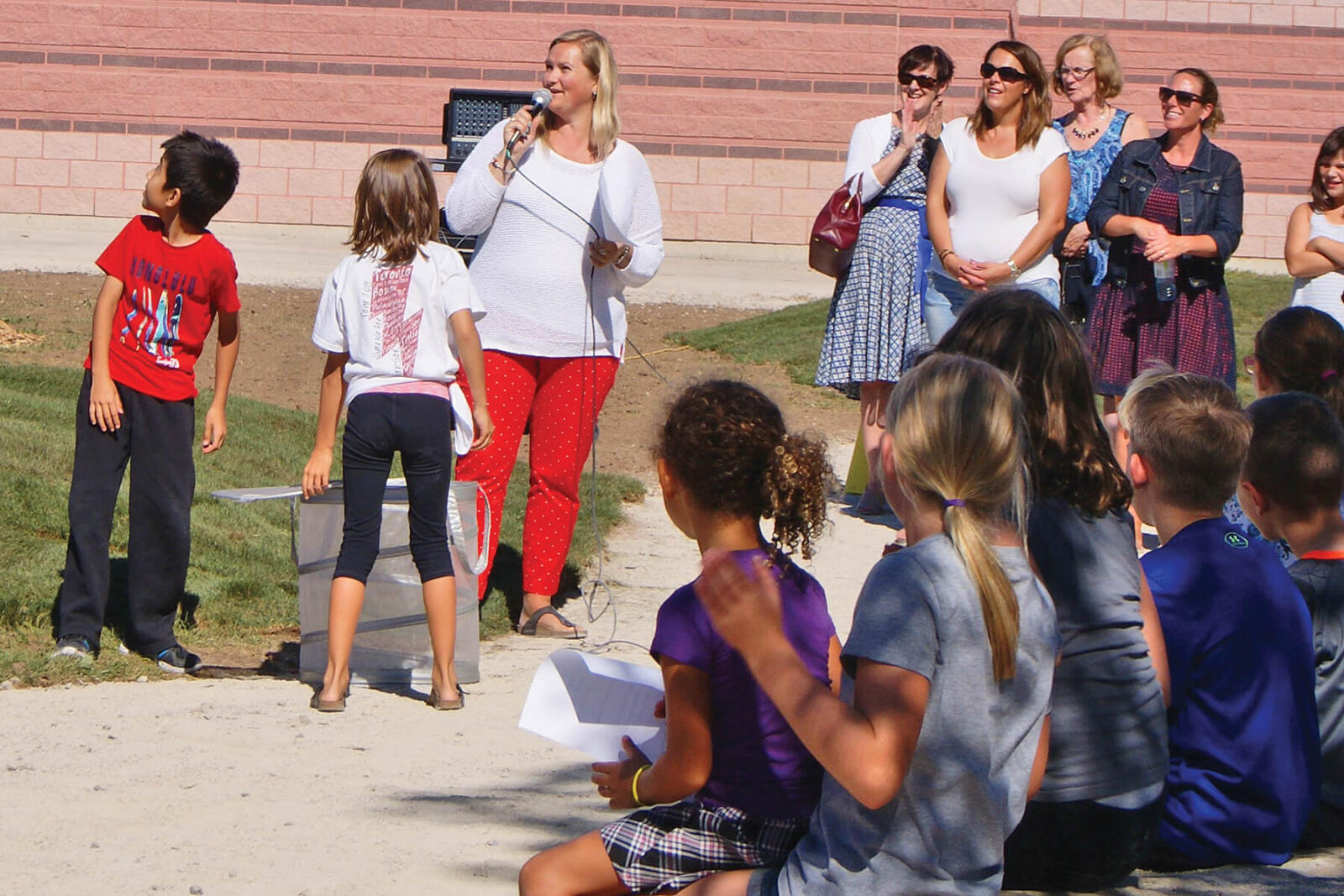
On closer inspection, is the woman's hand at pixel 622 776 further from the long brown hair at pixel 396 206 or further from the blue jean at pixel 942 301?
the blue jean at pixel 942 301

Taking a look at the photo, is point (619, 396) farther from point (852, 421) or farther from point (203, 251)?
point (203, 251)

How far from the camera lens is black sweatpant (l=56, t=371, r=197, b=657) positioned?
4766mm

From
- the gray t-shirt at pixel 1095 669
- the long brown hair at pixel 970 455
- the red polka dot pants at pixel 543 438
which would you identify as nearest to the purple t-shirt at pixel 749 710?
the long brown hair at pixel 970 455

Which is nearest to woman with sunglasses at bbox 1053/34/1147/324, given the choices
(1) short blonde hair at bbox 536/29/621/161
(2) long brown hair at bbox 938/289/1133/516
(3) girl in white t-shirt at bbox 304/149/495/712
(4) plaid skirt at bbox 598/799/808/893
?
(1) short blonde hair at bbox 536/29/621/161

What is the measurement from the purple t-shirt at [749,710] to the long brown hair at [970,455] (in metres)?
A: 0.33

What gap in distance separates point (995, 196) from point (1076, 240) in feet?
2.44

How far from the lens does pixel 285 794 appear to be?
3797 millimetres

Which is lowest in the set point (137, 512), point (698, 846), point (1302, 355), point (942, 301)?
point (698, 846)

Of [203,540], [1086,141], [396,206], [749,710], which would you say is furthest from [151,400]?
[1086,141]

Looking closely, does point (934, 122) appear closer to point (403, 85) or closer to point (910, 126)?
point (910, 126)

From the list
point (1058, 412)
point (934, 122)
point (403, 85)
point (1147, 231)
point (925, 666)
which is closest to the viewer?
point (925, 666)

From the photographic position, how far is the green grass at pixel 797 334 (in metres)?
10.8

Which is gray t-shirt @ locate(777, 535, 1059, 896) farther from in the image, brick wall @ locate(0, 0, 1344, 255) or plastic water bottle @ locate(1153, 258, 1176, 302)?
brick wall @ locate(0, 0, 1344, 255)

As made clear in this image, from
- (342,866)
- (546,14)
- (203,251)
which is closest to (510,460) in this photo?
(203,251)
